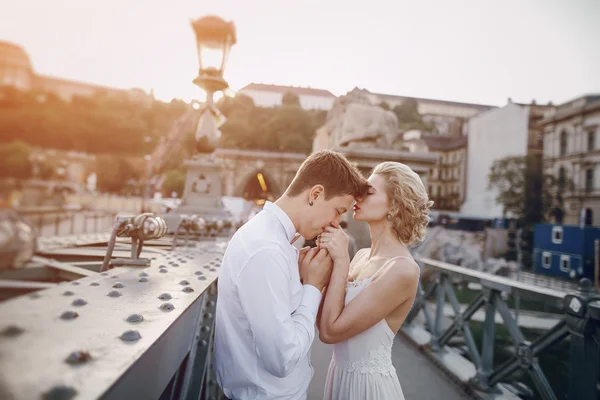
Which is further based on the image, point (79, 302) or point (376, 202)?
point (376, 202)

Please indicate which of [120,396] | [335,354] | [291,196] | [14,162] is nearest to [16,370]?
[120,396]

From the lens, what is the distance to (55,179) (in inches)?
34.7

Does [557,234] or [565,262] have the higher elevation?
[557,234]

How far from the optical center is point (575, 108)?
3934 centimetres

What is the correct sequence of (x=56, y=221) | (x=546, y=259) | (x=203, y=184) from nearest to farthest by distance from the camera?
(x=56, y=221) → (x=203, y=184) → (x=546, y=259)

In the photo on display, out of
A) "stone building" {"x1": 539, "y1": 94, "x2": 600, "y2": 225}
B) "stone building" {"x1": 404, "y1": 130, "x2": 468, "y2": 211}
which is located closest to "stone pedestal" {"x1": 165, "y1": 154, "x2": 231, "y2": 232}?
"stone building" {"x1": 539, "y1": 94, "x2": 600, "y2": 225}

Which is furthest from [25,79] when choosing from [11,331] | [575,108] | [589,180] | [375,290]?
[575,108]

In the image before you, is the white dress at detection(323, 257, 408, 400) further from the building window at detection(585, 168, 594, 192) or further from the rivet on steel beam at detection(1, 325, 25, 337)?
the building window at detection(585, 168, 594, 192)

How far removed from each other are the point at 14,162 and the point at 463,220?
2002 inches

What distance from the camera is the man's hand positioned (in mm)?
1781

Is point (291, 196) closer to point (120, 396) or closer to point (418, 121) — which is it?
point (120, 396)

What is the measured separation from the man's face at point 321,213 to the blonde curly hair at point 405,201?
0.69m

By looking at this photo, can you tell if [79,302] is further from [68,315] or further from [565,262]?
[565,262]

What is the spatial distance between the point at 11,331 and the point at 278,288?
837 mm
